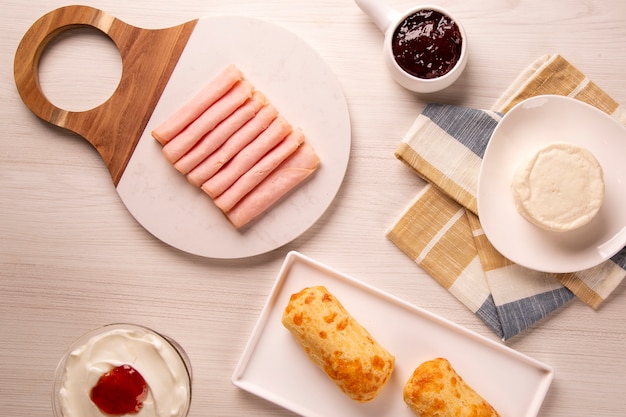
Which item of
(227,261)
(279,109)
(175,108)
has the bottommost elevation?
(227,261)

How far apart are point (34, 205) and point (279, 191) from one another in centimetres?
100

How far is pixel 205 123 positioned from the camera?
2113mm

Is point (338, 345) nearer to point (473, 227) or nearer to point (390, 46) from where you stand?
point (473, 227)

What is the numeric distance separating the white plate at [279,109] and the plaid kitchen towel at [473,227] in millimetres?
304

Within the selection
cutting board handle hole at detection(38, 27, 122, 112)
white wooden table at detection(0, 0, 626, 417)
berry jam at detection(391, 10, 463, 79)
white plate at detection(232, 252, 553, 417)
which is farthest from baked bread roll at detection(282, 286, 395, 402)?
cutting board handle hole at detection(38, 27, 122, 112)

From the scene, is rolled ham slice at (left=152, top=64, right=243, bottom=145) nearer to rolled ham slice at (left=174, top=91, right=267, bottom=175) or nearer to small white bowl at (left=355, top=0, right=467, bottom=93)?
rolled ham slice at (left=174, top=91, right=267, bottom=175)

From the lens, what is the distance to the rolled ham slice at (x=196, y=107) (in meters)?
2.12

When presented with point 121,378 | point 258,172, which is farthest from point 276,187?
point 121,378

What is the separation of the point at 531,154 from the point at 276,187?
0.95m

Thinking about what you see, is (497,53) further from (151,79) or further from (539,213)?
(151,79)

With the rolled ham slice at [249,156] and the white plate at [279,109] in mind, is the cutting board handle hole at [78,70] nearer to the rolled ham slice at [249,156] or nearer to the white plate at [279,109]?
the white plate at [279,109]

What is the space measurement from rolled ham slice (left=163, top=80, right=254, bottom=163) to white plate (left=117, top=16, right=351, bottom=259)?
8 centimetres

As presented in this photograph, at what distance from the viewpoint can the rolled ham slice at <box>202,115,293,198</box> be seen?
6.91 ft

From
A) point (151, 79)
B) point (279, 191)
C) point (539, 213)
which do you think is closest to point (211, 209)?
point (279, 191)
